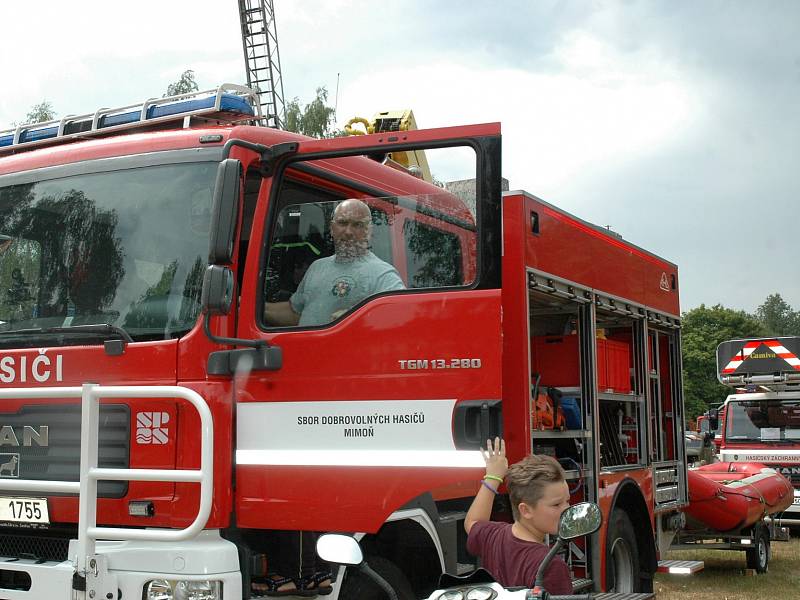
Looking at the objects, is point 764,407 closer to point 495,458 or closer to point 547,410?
point 547,410

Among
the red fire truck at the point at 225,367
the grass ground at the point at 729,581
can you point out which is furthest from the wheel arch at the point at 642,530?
the red fire truck at the point at 225,367

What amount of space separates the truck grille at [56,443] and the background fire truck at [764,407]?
10854 millimetres

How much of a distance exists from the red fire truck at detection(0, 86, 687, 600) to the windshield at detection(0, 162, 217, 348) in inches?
0.4

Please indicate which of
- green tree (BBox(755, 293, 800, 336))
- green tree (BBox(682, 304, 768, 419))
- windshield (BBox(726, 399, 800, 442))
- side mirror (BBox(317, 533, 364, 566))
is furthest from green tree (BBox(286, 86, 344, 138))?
green tree (BBox(755, 293, 800, 336))

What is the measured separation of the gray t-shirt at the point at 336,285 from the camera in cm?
439

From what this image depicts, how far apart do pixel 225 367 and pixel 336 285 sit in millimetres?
612

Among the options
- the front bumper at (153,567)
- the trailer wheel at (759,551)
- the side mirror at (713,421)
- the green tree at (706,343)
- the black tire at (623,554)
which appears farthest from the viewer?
the green tree at (706,343)

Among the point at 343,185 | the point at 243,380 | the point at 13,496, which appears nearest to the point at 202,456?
the point at 243,380

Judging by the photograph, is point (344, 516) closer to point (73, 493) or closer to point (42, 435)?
point (73, 493)

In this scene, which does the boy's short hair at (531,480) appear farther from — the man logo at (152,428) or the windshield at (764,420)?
the windshield at (764,420)

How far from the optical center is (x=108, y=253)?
180 inches

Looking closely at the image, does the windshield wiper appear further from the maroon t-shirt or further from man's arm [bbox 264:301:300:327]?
the maroon t-shirt

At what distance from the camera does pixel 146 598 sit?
13.3ft

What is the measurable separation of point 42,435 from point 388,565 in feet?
5.55
